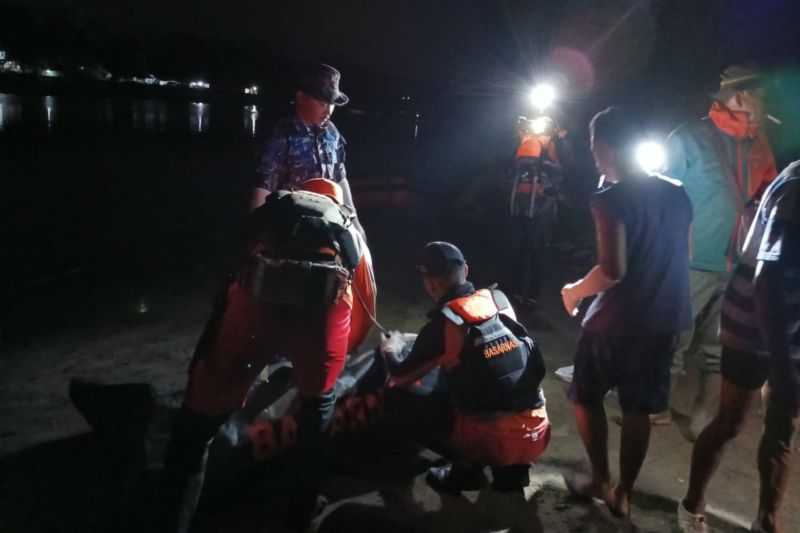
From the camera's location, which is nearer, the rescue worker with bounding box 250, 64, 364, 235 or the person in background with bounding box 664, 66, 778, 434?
the person in background with bounding box 664, 66, 778, 434

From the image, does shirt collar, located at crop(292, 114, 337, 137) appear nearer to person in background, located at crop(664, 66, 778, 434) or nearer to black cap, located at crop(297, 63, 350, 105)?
black cap, located at crop(297, 63, 350, 105)

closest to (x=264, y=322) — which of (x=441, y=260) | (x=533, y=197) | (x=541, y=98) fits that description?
(x=441, y=260)

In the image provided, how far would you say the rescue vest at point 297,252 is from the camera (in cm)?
217

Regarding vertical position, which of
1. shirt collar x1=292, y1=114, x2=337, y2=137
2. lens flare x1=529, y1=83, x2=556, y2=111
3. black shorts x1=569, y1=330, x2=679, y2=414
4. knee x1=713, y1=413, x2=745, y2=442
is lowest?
knee x1=713, y1=413, x2=745, y2=442

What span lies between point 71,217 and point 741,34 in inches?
372

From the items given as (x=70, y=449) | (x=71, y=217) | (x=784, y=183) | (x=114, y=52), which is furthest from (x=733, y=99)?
(x=114, y=52)

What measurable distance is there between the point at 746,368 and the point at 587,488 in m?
0.96

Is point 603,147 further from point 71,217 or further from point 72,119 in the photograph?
point 72,119

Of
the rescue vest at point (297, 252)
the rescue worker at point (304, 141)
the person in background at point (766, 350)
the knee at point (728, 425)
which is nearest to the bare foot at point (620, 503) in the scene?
the person in background at point (766, 350)

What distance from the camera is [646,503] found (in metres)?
2.84

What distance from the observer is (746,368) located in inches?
92.7

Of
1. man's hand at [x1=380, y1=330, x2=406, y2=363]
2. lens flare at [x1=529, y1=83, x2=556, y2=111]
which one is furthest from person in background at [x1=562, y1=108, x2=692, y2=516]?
lens flare at [x1=529, y1=83, x2=556, y2=111]

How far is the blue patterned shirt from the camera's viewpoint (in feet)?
11.6

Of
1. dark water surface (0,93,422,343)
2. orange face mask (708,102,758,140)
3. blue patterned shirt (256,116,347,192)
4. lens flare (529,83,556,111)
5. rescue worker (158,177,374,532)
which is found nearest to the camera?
rescue worker (158,177,374,532)
